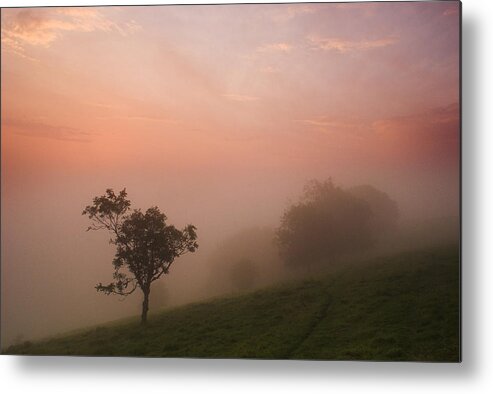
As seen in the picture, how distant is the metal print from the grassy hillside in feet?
0.06

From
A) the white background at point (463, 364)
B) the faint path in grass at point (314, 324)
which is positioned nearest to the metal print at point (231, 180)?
the faint path in grass at point (314, 324)

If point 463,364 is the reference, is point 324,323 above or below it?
above

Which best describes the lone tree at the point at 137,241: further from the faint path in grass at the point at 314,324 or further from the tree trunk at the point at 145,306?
the faint path in grass at the point at 314,324

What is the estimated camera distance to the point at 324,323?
648 centimetres

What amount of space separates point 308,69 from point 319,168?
102 cm

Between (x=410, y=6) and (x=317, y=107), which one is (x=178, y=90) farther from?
(x=410, y=6)

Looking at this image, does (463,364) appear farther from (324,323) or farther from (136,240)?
(136,240)

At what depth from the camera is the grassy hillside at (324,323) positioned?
6.33 metres

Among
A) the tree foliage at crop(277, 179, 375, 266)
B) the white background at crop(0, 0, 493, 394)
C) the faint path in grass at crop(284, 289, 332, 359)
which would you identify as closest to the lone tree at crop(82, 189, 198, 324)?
the white background at crop(0, 0, 493, 394)

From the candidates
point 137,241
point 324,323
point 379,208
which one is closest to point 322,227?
point 379,208

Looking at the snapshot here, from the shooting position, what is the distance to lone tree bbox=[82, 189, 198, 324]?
6637 mm

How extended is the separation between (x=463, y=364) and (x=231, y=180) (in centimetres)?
295

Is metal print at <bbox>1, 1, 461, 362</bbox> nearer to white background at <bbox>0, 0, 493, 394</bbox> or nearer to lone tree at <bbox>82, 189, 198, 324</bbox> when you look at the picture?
lone tree at <bbox>82, 189, 198, 324</bbox>

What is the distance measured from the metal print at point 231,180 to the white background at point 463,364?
Answer: 0.53 feet
